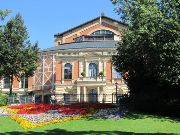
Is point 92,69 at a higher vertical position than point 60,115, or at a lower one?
higher

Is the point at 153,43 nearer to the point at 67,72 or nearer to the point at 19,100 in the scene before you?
the point at 19,100

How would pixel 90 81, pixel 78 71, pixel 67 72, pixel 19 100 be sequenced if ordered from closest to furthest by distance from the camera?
pixel 19 100 < pixel 90 81 < pixel 78 71 < pixel 67 72

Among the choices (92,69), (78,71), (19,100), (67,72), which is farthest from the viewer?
(67,72)

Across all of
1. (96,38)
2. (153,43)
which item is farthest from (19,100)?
(96,38)

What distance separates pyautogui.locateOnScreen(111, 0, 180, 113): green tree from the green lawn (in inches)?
120

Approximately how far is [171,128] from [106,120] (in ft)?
11.8

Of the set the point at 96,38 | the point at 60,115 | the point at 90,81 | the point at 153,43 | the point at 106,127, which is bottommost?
the point at 106,127

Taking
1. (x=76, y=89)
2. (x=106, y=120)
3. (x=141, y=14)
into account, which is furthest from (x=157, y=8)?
(x=76, y=89)

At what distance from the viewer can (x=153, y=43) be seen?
24.0 metres

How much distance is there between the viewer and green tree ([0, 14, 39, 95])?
153 feet

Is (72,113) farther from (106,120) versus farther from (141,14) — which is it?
(141,14)

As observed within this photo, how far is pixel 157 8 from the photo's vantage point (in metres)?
24.5

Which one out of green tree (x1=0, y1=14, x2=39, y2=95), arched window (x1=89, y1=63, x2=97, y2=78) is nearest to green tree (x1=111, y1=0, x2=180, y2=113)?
green tree (x1=0, y1=14, x2=39, y2=95)

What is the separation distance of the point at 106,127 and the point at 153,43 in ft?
20.2
